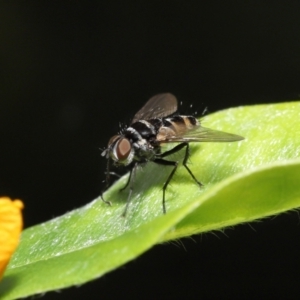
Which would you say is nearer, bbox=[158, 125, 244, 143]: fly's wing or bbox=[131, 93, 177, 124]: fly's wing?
bbox=[158, 125, 244, 143]: fly's wing

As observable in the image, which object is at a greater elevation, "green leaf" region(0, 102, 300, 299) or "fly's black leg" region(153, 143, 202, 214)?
"green leaf" region(0, 102, 300, 299)

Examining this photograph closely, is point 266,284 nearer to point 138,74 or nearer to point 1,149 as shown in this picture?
point 138,74

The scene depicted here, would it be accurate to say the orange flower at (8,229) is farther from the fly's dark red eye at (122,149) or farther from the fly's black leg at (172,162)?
the fly's dark red eye at (122,149)

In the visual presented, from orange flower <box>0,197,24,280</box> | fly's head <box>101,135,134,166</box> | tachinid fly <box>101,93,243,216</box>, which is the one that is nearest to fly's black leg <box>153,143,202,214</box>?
tachinid fly <box>101,93,243,216</box>

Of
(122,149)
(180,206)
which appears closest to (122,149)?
(122,149)

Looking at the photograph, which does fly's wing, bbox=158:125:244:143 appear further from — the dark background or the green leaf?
the dark background

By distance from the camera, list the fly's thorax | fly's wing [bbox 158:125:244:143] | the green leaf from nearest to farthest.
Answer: the green leaf < fly's wing [bbox 158:125:244:143] < the fly's thorax
